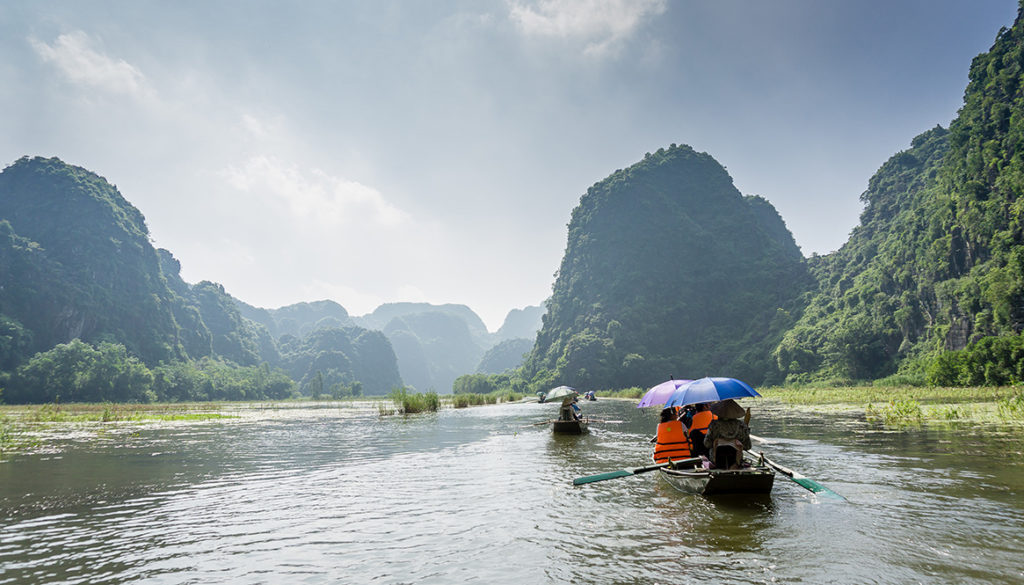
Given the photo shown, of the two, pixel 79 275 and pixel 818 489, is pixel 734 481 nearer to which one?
pixel 818 489

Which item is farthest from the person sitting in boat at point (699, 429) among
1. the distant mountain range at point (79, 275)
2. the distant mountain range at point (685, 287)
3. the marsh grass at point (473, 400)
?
the distant mountain range at point (79, 275)

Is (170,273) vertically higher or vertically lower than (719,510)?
higher

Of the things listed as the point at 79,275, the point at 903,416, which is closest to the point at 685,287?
the point at 903,416

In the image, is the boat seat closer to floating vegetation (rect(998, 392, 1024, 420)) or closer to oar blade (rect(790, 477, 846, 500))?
oar blade (rect(790, 477, 846, 500))

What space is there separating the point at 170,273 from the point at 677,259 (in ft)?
618

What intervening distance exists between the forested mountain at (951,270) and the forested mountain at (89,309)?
12551 centimetres

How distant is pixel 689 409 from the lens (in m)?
13.4

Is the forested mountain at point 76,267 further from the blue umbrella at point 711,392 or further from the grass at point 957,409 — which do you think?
the grass at point 957,409

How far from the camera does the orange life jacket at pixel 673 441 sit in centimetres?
1284

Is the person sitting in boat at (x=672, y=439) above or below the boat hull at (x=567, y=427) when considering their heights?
above

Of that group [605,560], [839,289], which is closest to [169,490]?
[605,560]

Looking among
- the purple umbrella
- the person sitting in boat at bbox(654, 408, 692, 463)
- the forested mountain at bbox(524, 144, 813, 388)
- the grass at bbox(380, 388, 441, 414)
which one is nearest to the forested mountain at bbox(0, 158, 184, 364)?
the grass at bbox(380, 388, 441, 414)

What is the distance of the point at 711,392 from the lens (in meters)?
10.4

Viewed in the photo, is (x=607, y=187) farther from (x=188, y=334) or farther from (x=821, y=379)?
(x=188, y=334)
